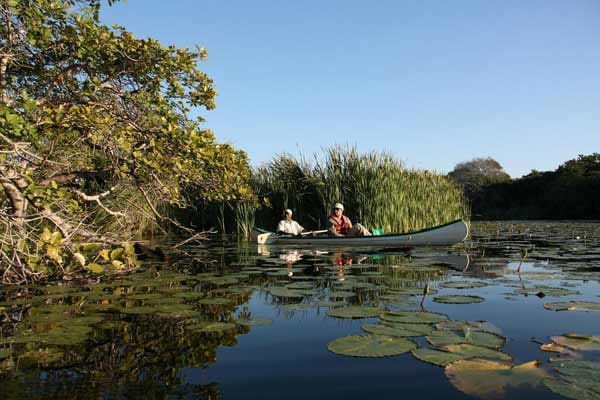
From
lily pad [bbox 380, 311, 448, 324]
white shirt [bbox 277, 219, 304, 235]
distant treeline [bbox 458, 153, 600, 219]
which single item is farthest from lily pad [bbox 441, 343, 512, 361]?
distant treeline [bbox 458, 153, 600, 219]

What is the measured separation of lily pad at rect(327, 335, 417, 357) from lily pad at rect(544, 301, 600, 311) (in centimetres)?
168

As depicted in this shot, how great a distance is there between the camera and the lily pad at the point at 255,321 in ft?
10.2

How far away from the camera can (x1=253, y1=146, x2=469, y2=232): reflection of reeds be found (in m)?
11.5

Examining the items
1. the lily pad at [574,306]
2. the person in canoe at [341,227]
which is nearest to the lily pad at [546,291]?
the lily pad at [574,306]

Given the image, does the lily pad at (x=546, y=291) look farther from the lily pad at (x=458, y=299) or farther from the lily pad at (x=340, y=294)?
the lily pad at (x=340, y=294)

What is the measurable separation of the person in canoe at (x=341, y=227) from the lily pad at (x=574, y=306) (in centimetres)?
613

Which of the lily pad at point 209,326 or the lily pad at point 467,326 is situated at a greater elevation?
the lily pad at point 209,326

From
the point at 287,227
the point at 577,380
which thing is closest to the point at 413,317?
the point at 577,380

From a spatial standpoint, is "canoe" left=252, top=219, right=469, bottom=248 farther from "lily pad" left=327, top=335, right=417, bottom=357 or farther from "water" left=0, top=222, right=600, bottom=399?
"lily pad" left=327, top=335, right=417, bottom=357

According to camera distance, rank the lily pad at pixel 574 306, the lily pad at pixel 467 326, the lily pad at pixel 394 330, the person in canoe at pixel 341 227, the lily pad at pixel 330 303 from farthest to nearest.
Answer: the person in canoe at pixel 341 227 < the lily pad at pixel 330 303 < the lily pad at pixel 574 306 < the lily pad at pixel 467 326 < the lily pad at pixel 394 330

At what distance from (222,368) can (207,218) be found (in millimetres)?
13418

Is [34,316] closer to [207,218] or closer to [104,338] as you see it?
[104,338]

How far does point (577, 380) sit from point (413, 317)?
49.3 inches

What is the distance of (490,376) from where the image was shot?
2021 mm
